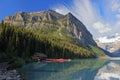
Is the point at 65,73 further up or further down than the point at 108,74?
further up

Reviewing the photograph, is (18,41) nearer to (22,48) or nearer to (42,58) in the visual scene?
(22,48)

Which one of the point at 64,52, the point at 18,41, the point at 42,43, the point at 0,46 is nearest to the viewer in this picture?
the point at 0,46

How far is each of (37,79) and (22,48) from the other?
77.9 meters

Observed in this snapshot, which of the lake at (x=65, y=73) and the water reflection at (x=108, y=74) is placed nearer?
the lake at (x=65, y=73)

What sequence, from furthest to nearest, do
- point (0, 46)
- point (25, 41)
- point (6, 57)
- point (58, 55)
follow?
point (58, 55) < point (25, 41) < point (0, 46) < point (6, 57)

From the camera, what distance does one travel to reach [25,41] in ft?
429

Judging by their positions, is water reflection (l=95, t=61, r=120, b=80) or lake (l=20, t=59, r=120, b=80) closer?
lake (l=20, t=59, r=120, b=80)

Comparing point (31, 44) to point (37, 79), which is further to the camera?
point (31, 44)

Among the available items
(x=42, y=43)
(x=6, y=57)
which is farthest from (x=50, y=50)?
(x=6, y=57)

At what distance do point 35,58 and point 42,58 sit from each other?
14.9 metres

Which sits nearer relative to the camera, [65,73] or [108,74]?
[65,73]

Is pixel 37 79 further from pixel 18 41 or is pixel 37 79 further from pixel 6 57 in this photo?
pixel 18 41

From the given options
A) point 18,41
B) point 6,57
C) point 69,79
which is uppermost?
point 18,41

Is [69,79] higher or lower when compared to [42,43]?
lower
